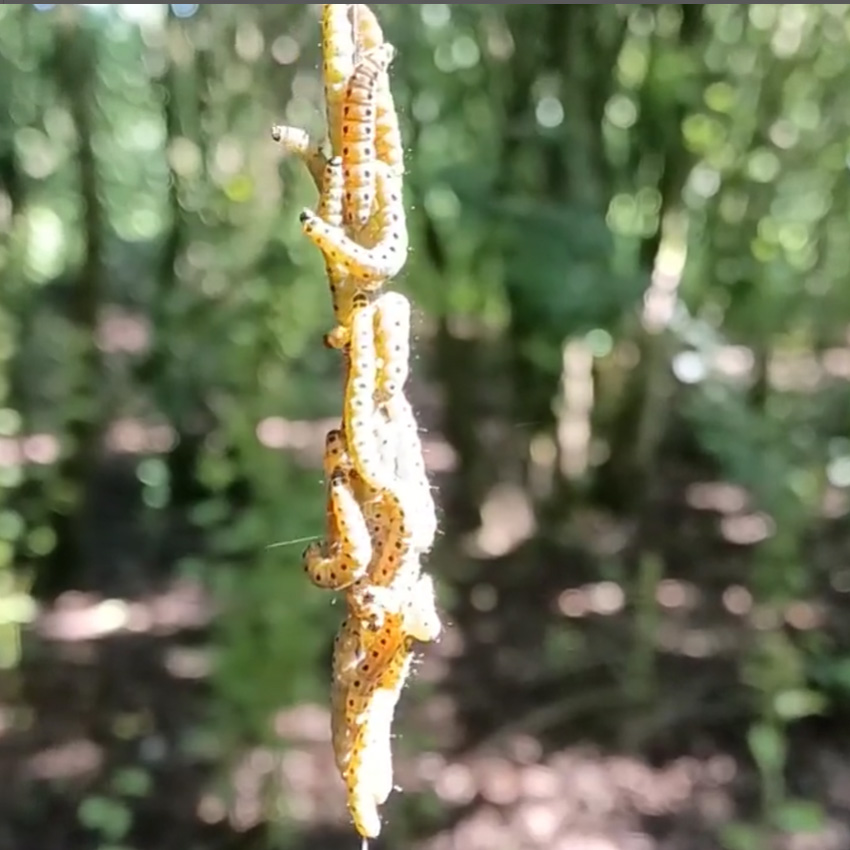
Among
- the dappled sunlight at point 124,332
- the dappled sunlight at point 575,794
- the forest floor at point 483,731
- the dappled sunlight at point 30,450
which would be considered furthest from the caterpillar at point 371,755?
the dappled sunlight at point 124,332

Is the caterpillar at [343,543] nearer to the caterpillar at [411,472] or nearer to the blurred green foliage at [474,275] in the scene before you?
the caterpillar at [411,472]

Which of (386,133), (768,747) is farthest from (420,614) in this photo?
(768,747)

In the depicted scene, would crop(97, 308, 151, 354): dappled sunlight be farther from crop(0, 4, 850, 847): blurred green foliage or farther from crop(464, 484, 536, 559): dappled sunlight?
crop(464, 484, 536, 559): dappled sunlight

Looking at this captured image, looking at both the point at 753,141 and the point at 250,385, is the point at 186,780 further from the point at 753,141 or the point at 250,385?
the point at 753,141

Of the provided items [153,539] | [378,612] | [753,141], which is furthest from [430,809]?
[378,612]

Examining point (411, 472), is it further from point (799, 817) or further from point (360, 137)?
point (799, 817)

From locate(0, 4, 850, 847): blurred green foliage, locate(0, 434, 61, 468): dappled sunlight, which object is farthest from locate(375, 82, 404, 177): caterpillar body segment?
locate(0, 434, 61, 468): dappled sunlight
